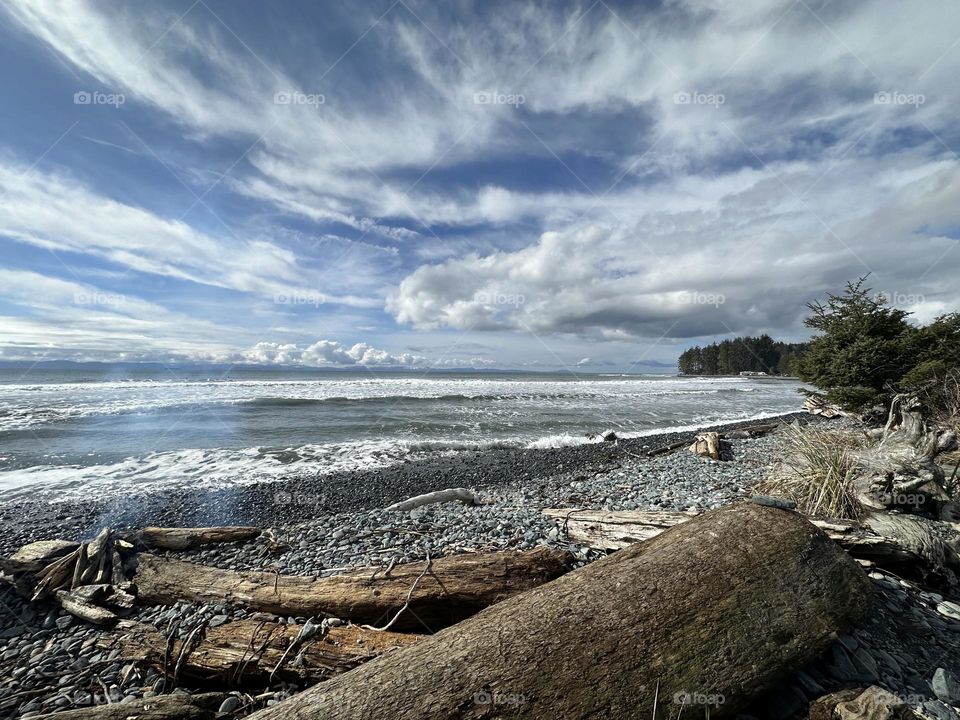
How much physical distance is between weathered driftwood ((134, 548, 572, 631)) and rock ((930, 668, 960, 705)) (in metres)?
2.39

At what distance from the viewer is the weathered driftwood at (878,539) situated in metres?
3.50

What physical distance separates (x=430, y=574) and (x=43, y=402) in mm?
31619

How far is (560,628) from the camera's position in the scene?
2225 millimetres

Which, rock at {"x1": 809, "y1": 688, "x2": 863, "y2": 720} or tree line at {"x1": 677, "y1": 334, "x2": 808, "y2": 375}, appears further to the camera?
tree line at {"x1": 677, "y1": 334, "x2": 808, "y2": 375}

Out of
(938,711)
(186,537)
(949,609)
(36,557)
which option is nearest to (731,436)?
(949,609)

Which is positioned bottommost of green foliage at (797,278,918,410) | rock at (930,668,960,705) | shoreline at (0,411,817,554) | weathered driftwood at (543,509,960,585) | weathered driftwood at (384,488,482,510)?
shoreline at (0,411,817,554)

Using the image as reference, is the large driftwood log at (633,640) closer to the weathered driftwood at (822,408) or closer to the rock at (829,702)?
the rock at (829,702)

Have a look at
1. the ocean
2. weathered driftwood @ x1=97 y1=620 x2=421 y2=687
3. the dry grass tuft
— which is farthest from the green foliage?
weathered driftwood @ x1=97 y1=620 x2=421 y2=687

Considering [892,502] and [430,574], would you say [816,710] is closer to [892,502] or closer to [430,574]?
[430,574]

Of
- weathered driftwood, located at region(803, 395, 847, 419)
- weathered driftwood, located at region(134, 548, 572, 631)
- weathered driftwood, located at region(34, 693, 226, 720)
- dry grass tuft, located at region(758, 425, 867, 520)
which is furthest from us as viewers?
weathered driftwood, located at region(803, 395, 847, 419)

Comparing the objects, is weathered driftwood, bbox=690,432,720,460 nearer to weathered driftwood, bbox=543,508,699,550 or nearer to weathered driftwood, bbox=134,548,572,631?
weathered driftwood, bbox=543,508,699,550

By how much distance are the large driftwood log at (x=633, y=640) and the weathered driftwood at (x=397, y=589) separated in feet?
2.27

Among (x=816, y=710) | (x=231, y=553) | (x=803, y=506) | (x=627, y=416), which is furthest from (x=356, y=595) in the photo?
(x=627, y=416)

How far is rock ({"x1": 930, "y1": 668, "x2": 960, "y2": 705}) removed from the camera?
7.82 ft
